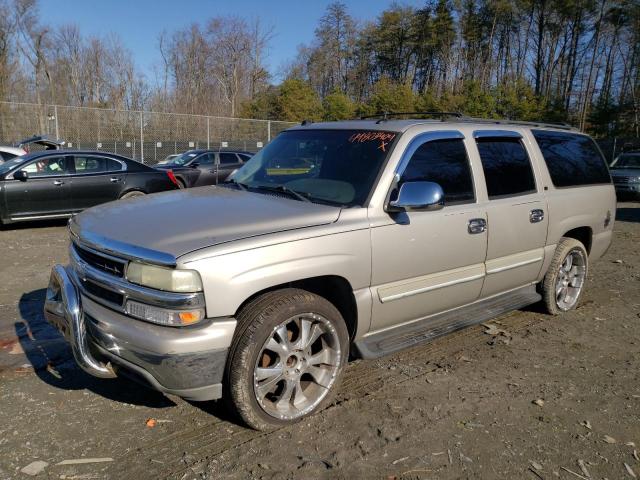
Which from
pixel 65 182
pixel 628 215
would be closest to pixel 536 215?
pixel 65 182

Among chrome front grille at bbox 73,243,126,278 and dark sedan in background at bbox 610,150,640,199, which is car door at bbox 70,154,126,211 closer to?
chrome front grille at bbox 73,243,126,278

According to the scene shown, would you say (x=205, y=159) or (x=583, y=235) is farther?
(x=205, y=159)

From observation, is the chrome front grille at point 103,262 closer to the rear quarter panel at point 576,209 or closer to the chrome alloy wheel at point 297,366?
the chrome alloy wheel at point 297,366

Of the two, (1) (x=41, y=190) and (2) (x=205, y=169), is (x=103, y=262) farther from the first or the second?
(2) (x=205, y=169)

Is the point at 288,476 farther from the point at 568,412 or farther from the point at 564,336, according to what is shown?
the point at 564,336

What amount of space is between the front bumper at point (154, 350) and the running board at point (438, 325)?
1.08m

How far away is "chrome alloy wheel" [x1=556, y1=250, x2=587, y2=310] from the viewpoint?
540 centimetres

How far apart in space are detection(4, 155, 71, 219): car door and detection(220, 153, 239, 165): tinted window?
22.9ft

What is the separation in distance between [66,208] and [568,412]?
9.19 metres

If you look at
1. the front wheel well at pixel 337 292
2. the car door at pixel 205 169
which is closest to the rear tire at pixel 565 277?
the front wheel well at pixel 337 292

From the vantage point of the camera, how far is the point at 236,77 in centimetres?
5362

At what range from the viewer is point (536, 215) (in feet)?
15.3

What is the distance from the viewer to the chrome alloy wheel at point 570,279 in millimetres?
5402

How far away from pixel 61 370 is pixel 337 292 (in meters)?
2.15
